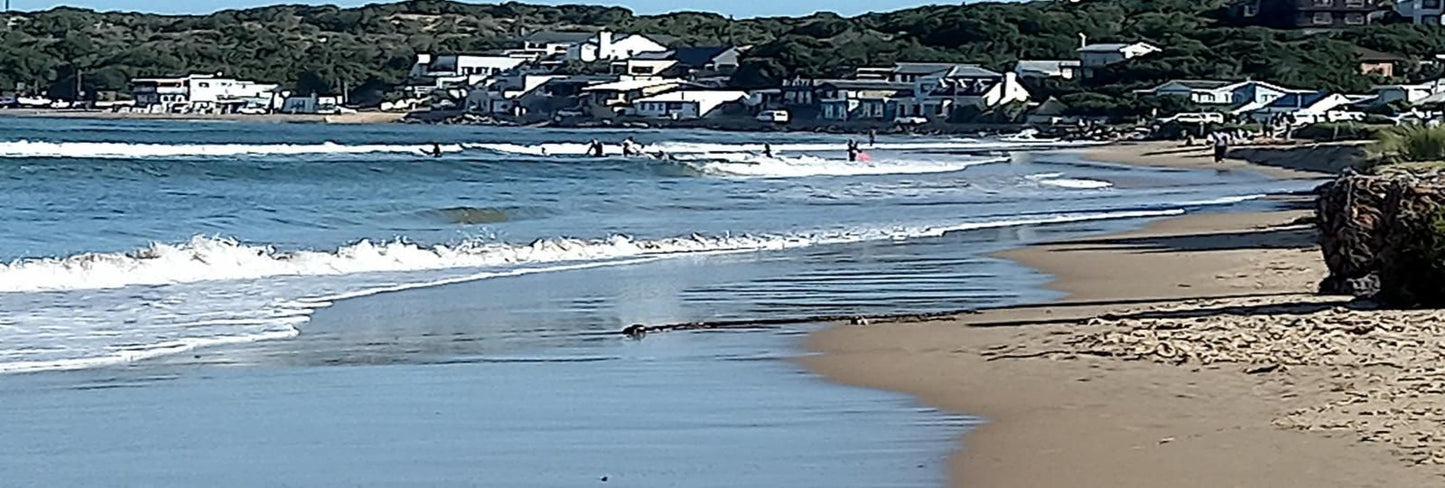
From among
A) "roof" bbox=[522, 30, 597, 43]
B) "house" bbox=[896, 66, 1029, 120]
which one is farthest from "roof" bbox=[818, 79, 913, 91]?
"roof" bbox=[522, 30, 597, 43]

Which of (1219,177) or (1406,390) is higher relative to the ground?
(1406,390)

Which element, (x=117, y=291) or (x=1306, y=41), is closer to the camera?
(x=117, y=291)

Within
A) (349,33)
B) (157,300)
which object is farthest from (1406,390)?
(349,33)

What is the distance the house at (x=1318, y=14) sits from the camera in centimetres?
13025

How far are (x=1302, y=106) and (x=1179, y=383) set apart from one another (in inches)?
3482

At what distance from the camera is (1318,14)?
131 metres

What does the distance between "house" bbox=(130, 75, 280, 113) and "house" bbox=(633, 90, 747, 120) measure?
1147 inches

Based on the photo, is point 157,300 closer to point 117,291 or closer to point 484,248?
point 117,291

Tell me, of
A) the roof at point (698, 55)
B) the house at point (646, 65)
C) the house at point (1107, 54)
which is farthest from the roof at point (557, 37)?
the house at point (1107, 54)

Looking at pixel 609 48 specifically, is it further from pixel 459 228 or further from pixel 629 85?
pixel 459 228

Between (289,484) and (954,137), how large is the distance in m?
90.4

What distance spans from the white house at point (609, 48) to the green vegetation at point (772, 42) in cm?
802

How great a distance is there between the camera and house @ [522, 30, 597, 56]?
15702cm

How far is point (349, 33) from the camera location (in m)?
178
